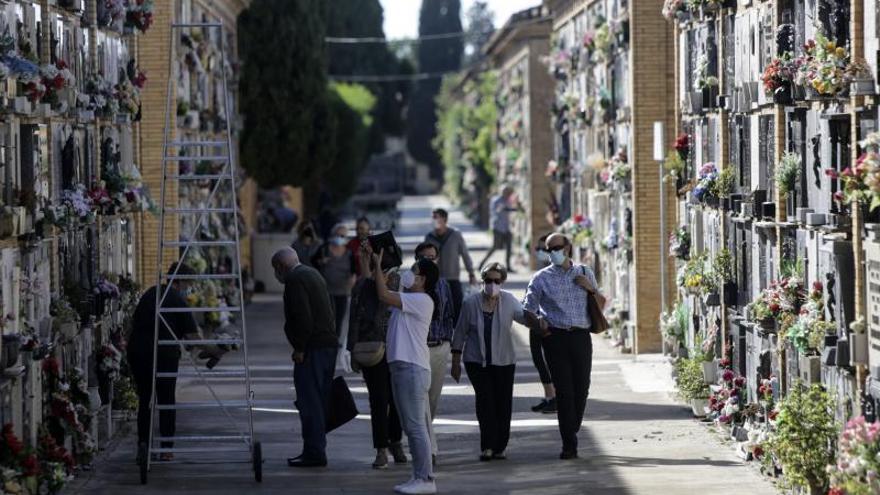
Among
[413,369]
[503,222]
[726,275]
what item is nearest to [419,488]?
[413,369]

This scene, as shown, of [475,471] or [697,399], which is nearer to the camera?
[475,471]

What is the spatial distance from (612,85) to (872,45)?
60.9 ft

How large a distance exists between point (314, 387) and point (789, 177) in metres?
4.45

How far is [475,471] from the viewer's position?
56.3 feet

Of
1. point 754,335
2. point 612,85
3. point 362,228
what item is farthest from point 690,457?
point 612,85

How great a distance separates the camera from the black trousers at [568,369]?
57.6 feet

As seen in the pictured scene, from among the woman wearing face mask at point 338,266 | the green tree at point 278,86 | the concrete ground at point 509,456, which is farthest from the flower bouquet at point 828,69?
the green tree at point 278,86

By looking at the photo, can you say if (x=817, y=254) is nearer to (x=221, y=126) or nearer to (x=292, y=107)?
(x=221, y=126)

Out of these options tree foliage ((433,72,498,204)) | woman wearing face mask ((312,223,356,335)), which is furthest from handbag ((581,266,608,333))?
tree foliage ((433,72,498,204))

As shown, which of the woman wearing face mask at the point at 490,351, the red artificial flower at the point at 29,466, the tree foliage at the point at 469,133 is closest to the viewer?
the red artificial flower at the point at 29,466

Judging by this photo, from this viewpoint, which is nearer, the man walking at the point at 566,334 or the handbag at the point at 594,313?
the man walking at the point at 566,334

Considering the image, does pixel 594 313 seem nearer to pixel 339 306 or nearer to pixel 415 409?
pixel 415 409

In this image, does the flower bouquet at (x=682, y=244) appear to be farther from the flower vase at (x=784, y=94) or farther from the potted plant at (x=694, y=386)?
the flower vase at (x=784, y=94)

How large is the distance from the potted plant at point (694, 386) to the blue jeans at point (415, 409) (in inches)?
204
